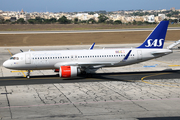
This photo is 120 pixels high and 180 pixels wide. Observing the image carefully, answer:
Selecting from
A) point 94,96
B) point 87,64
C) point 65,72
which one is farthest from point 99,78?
point 94,96

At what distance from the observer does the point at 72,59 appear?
36.9 m

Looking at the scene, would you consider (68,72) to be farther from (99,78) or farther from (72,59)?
(99,78)

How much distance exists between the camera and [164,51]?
38781mm

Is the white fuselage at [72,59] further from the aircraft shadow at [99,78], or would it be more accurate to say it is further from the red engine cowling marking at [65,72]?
the red engine cowling marking at [65,72]

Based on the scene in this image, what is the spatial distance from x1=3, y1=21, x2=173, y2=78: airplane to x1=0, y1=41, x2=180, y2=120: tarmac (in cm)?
169

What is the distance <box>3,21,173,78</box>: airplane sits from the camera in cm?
3588

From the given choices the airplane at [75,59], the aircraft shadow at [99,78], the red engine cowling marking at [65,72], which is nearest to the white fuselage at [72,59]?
the airplane at [75,59]

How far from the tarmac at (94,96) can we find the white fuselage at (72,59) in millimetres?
2067

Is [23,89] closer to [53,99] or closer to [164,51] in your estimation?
[53,99]

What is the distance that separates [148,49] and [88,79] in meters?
11.0

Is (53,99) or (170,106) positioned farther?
(53,99)

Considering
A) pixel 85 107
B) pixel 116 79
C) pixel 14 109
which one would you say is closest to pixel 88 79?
pixel 116 79

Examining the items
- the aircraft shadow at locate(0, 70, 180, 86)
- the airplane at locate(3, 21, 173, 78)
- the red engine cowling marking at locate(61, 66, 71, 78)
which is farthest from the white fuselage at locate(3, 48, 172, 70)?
the red engine cowling marking at locate(61, 66, 71, 78)

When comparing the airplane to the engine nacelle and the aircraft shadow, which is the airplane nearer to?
the engine nacelle
